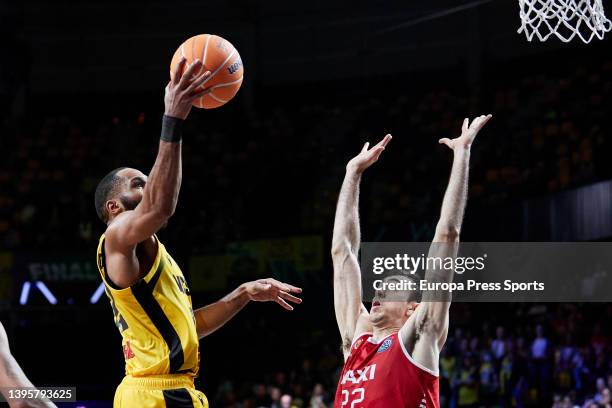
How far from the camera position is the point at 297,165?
55.6ft

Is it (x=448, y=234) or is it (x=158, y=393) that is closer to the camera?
(x=158, y=393)

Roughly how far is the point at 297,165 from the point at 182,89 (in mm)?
13308

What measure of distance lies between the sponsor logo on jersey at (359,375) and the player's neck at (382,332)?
209mm

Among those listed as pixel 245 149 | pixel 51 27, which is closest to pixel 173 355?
pixel 245 149

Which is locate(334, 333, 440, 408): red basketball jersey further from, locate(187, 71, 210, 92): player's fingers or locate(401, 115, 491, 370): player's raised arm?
locate(187, 71, 210, 92): player's fingers

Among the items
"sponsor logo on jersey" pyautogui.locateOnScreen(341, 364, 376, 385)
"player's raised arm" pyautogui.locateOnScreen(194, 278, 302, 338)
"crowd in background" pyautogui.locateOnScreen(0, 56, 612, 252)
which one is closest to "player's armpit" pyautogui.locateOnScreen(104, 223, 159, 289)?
"player's raised arm" pyautogui.locateOnScreen(194, 278, 302, 338)

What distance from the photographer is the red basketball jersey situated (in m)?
4.40

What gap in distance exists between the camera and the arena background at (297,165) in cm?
1270

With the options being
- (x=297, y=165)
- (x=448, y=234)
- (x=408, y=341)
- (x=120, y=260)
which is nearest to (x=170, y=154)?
(x=120, y=260)

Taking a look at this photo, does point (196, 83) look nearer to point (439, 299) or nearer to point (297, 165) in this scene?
point (439, 299)

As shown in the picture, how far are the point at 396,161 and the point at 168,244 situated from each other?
4260 mm

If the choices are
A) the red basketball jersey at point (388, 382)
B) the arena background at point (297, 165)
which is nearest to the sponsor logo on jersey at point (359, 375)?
the red basketball jersey at point (388, 382)

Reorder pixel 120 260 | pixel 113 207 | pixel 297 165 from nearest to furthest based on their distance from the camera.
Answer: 1. pixel 120 260
2. pixel 113 207
3. pixel 297 165

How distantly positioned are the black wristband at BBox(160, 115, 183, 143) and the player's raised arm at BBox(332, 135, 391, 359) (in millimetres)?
1711
